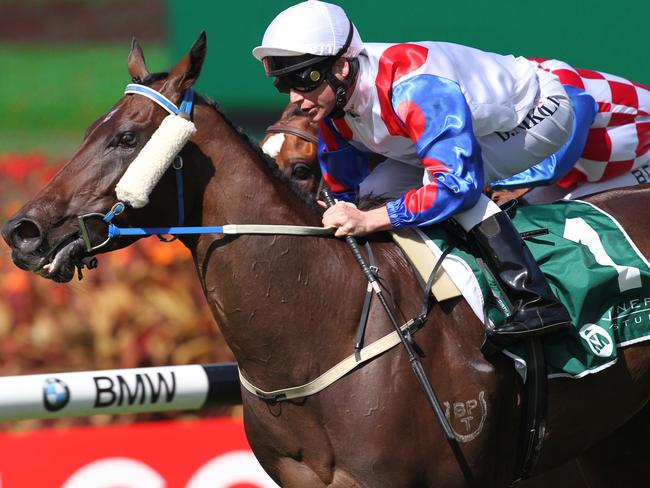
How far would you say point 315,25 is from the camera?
3215mm

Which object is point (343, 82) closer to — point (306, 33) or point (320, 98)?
point (320, 98)

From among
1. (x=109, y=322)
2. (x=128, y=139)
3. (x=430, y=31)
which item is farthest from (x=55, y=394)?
(x=430, y=31)

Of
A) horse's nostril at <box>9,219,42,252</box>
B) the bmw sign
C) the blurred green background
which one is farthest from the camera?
the blurred green background

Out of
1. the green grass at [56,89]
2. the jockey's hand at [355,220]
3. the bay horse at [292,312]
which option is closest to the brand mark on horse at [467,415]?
the bay horse at [292,312]

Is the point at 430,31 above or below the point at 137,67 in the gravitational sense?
below

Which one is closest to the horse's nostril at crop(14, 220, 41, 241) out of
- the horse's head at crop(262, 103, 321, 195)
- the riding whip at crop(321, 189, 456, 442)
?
the riding whip at crop(321, 189, 456, 442)

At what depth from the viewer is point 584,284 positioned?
3.38 metres

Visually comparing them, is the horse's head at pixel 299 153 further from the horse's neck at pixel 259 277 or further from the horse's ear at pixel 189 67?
the horse's ear at pixel 189 67

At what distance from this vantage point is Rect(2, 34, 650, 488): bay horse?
3051 millimetres

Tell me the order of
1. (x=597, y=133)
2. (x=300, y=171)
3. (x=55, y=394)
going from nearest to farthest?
(x=55, y=394)
(x=597, y=133)
(x=300, y=171)

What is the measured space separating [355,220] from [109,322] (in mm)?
2569

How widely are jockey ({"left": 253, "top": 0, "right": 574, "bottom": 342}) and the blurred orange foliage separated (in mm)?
2284

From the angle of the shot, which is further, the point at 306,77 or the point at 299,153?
the point at 299,153

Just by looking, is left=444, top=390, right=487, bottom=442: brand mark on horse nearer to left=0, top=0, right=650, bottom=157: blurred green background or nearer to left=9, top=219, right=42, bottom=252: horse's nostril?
left=9, top=219, right=42, bottom=252: horse's nostril
